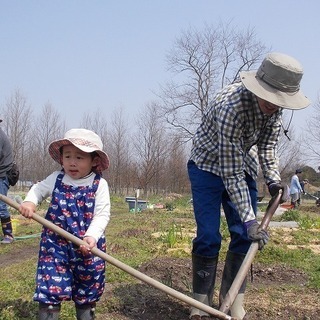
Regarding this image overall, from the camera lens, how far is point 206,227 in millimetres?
3322

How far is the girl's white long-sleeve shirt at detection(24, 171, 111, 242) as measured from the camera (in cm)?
279

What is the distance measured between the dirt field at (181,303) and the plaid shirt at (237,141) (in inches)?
32.2

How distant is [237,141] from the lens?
311cm

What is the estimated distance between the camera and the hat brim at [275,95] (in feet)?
9.45

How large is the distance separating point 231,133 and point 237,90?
0.97ft

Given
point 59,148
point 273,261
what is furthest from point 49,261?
point 273,261

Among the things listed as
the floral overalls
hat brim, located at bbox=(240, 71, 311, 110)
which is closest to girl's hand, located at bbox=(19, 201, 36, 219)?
the floral overalls

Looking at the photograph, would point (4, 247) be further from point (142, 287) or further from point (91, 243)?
point (91, 243)

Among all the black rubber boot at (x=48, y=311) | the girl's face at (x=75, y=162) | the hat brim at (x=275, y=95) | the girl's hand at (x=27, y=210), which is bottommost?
the black rubber boot at (x=48, y=311)

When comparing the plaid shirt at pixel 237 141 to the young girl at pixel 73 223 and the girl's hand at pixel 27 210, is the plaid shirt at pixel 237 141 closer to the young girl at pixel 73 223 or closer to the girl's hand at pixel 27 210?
the young girl at pixel 73 223

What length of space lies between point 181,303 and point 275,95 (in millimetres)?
1642

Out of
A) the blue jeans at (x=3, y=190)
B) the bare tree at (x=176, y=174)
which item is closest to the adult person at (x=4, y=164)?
the blue jeans at (x=3, y=190)

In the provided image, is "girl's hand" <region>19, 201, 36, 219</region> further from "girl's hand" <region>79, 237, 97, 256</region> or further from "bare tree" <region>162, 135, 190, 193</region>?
"bare tree" <region>162, 135, 190, 193</region>

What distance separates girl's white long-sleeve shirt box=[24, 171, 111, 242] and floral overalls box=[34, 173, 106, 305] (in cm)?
3
